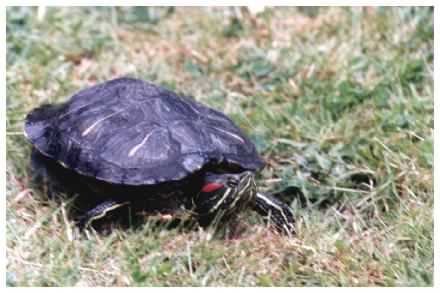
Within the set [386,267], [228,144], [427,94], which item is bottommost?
[386,267]

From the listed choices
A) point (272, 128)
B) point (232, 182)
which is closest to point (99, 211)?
point (232, 182)

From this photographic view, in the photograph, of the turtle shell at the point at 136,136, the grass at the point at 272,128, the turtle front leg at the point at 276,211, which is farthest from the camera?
the turtle front leg at the point at 276,211

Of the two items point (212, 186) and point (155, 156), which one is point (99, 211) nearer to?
point (155, 156)

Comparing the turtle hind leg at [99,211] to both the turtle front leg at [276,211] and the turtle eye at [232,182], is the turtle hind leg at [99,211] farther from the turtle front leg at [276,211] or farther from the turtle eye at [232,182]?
the turtle front leg at [276,211]

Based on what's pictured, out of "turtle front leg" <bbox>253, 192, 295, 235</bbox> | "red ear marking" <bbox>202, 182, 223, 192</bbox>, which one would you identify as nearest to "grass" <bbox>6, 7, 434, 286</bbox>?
"turtle front leg" <bbox>253, 192, 295, 235</bbox>

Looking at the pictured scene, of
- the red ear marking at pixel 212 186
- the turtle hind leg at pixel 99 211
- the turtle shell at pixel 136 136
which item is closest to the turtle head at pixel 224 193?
the red ear marking at pixel 212 186
